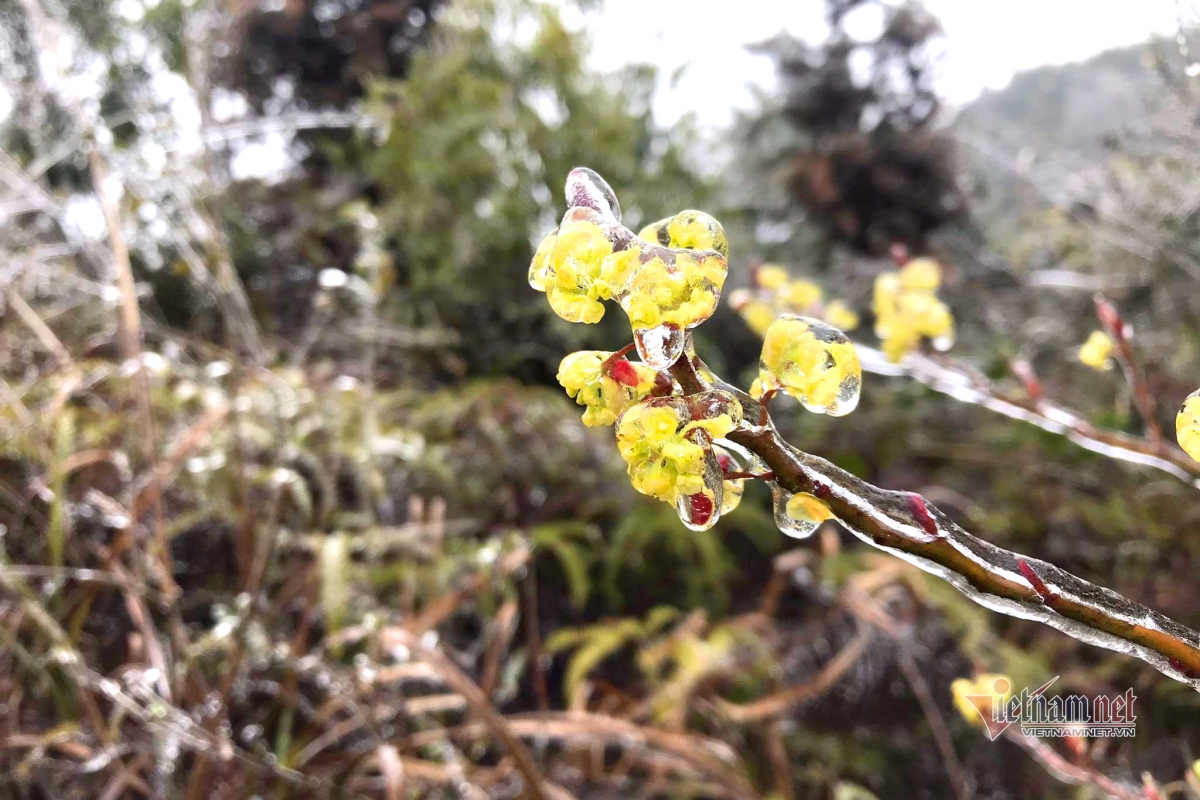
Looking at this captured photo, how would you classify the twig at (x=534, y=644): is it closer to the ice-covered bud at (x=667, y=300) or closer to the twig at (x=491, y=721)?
the twig at (x=491, y=721)

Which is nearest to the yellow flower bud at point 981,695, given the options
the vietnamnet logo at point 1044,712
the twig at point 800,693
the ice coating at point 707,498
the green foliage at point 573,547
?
the vietnamnet logo at point 1044,712

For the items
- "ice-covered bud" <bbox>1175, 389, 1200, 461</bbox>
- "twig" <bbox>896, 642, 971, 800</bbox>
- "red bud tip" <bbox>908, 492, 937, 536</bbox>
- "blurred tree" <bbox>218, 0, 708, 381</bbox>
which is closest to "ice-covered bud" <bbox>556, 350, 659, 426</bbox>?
"red bud tip" <bbox>908, 492, 937, 536</bbox>

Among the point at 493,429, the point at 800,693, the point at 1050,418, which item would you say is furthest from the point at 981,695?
the point at 493,429

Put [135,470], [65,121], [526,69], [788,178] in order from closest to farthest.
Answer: [135,470] < [65,121] < [526,69] < [788,178]

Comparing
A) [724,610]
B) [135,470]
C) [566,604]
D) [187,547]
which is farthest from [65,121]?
[724,610]

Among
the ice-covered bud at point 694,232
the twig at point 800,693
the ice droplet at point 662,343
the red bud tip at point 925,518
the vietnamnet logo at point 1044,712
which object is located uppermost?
the ice-covered bud at point 694,232

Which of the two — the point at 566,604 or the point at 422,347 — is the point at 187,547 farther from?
the point at 422,347

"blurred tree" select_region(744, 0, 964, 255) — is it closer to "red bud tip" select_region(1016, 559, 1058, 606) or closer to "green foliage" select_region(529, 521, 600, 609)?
"green foliage" select_region(529, 521, 600, 609)
